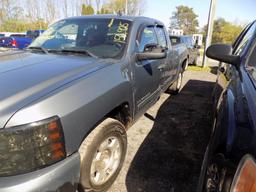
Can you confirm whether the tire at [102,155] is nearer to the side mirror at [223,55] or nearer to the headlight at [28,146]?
the headlight at [28,146]

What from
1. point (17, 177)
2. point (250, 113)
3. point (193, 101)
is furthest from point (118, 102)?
point (193, 101)

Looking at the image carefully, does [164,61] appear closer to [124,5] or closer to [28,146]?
[28,146]

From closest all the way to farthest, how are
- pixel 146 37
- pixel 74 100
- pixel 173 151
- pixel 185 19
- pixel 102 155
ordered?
1. pixel 74 100
2. pixel 102 155
3. pixel 173 151
4. pixel 146 37
5. pixel 185 19

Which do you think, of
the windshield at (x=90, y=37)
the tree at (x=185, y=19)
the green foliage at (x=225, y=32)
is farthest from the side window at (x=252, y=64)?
the tree at (x=185, y=19)

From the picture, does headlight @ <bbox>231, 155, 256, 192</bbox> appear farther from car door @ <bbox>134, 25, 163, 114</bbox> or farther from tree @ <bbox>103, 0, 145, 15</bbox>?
tree @ <bbox>103, 0, 145, 15</bbox>

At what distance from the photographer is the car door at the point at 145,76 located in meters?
3.16

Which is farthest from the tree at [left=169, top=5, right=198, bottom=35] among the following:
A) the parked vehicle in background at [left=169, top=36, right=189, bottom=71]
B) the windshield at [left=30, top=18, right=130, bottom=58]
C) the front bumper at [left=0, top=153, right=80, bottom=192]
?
the front bumper at [left=0, top=153, right=80, bottom=192]

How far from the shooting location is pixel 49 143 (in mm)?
1691

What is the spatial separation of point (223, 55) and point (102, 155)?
1.56 m

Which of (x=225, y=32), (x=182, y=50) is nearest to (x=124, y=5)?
(x=225, y=32)

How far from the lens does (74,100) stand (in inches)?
75.2

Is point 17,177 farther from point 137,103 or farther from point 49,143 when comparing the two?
point 137,103

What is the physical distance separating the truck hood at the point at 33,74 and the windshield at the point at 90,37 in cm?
30

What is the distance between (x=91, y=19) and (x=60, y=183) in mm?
2417
